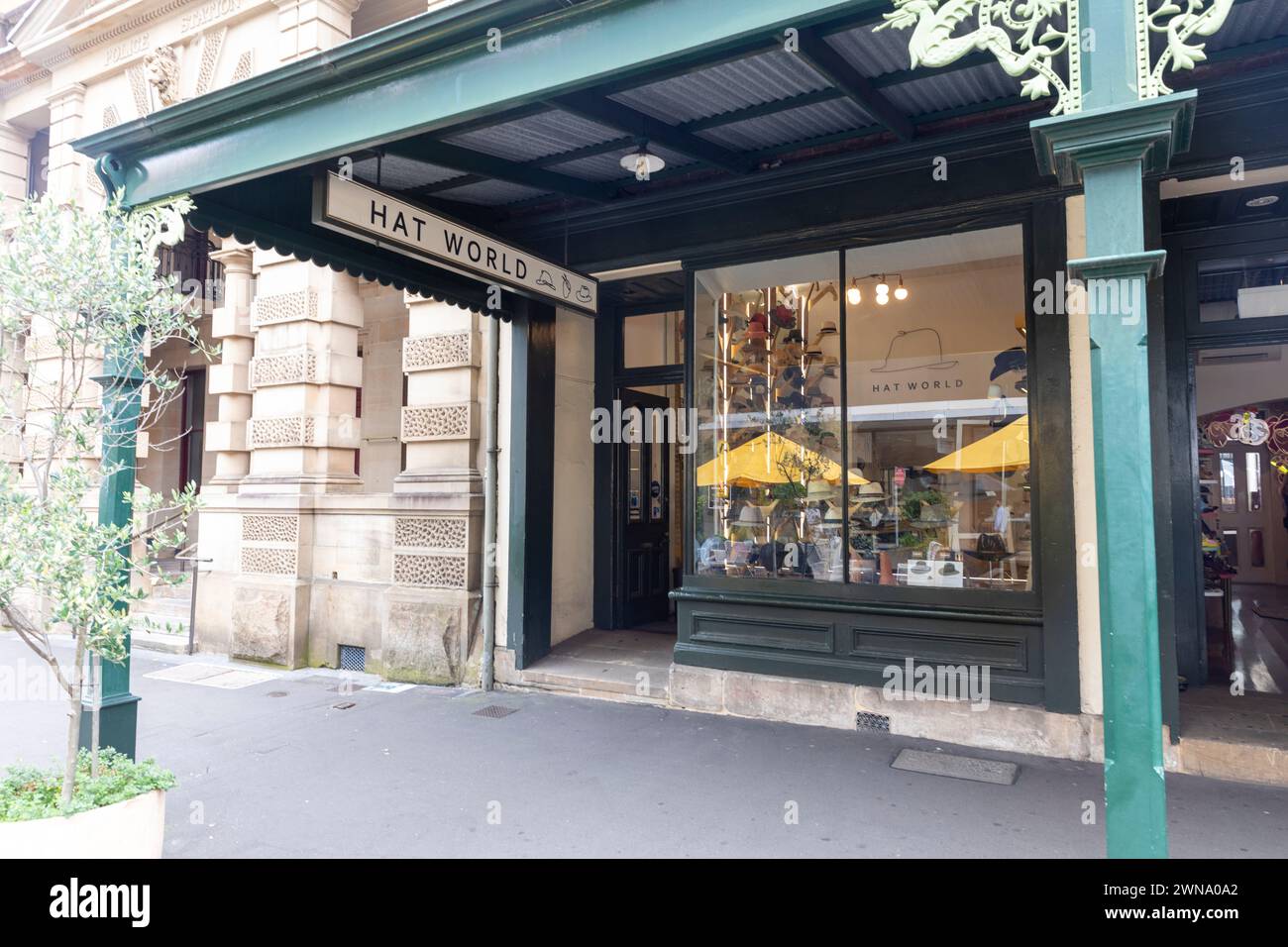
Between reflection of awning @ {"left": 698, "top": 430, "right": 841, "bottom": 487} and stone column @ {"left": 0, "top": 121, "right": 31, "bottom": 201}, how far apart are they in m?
13.2

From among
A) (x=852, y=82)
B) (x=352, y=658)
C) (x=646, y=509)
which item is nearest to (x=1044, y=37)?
(x=852, y=82)

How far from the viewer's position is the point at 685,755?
5.82 meters

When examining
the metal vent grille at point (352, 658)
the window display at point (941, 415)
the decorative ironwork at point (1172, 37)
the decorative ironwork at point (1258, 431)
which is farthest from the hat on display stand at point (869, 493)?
the decorative ironwork at point (1258, 431)

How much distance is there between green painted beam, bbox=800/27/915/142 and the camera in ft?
15.6

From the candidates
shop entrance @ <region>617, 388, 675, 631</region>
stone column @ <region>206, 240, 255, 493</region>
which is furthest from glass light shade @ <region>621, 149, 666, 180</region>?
stone column @ <region>206, 240, 255, 493</region>

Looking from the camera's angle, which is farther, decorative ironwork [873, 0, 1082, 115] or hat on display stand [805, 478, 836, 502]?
hat on display stand [805, 478, 836, 502]

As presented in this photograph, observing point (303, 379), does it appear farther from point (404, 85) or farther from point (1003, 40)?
point (1003, 40)

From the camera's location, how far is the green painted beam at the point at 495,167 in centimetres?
566

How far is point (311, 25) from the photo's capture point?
9328mm

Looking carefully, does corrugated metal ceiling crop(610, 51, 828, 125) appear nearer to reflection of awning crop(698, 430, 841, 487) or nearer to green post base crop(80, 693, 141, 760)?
reflection of awning crop(698, 430, 841, 487)

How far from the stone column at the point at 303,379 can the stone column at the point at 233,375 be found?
69cm

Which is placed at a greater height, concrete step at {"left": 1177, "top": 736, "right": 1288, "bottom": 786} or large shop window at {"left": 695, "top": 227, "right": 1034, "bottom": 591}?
large shop window at {"left": 695, "top": 227, "right": 1034, "bottom": 591}

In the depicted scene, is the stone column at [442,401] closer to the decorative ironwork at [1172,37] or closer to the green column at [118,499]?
the green column at [118,499]

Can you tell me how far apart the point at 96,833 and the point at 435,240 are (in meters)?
4.08
